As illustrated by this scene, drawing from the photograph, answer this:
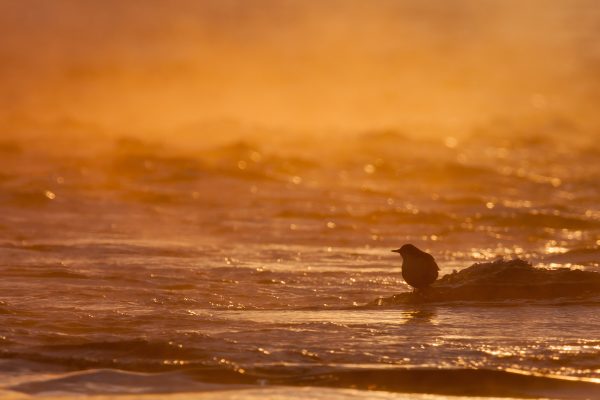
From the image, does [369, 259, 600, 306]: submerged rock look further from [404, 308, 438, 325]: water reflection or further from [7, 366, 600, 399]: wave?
[7, 366, 600, 399]: wave

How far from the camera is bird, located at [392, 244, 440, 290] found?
9750 mm

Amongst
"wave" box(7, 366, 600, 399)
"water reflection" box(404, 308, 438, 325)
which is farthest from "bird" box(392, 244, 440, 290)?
"wave" box(7, 366, 600, 399)

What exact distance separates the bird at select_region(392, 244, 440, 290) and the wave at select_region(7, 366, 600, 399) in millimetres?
3012

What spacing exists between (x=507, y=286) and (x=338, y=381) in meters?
3.37

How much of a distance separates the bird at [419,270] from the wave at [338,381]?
3.01 meters

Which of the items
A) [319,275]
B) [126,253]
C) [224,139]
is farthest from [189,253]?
[224,139]

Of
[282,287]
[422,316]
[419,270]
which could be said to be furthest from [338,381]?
[282,287]

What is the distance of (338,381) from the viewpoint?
657cm

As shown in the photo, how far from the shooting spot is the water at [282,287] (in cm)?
672

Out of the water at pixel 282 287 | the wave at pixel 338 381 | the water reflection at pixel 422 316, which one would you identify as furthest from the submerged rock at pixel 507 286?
the wave at pixel 338 381

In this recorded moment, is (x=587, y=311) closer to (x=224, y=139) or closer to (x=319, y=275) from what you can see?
(x=319, y=275)

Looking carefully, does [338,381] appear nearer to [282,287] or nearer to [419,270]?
[419,270]

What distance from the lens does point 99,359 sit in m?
7.03

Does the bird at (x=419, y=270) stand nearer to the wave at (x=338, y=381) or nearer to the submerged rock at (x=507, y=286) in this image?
the submerged rock at (x=507, y=286)
